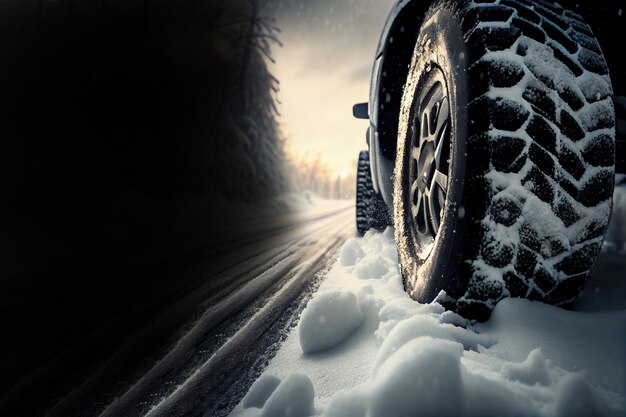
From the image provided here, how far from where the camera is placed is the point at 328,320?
4.05ft

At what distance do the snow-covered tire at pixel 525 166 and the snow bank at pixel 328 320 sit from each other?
366 mm

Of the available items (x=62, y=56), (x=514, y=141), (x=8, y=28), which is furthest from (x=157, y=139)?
(x=514, y=141)

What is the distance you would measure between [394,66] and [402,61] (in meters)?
0.05

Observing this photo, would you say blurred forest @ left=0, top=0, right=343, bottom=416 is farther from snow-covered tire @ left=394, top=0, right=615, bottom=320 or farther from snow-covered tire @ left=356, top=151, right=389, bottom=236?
snow-covered tire @ left=356, top=151, right=389, bottom=236

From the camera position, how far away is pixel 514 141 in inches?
37.2

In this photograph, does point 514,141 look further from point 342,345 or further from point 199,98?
point 199,98

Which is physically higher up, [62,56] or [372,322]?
[62,56]

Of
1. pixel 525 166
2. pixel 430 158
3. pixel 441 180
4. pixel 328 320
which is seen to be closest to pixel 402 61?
pixel 430 158

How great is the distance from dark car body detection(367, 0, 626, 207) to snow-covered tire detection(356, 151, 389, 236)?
1219mm

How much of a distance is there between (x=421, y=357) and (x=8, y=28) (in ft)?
46.8

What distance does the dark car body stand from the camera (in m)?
1.18

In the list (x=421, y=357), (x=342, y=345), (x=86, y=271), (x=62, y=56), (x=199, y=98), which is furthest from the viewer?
(x=199, y=98)

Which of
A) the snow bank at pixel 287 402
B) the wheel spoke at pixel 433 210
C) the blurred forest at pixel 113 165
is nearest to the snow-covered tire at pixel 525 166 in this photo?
the wheel spoke at pixel 433 210

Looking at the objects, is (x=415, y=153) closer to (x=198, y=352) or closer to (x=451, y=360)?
(x=451, y=360)
